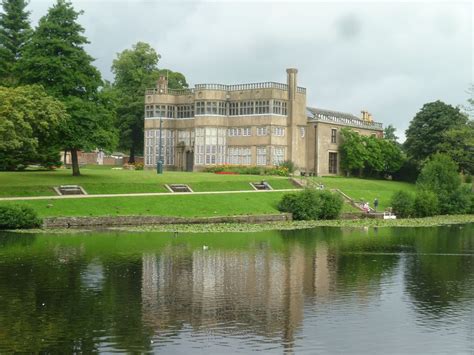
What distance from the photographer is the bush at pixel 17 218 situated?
43.4 m

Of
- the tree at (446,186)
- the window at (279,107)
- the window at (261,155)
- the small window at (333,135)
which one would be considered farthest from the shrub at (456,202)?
the window at (279,107)

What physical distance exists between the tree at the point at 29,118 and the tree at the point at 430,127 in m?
46.1

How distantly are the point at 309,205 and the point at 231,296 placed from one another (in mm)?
33711

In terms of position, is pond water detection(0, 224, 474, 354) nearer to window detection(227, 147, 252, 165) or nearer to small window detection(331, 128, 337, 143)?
window detection(227, 147, 252, 165)

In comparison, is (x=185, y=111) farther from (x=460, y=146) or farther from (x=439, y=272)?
(x=439, y=272)

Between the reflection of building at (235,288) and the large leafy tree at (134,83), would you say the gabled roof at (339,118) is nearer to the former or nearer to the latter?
the large leafy tree at (134,83)

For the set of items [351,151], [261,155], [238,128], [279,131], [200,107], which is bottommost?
[261,155]

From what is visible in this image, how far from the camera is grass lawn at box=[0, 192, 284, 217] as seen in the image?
48219 mm

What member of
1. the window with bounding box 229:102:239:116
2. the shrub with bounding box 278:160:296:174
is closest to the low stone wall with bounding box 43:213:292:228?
the shrub with bounding box 278:160:296:174

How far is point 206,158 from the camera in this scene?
82188 mm

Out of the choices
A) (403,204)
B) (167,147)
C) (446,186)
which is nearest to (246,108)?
(167,147)

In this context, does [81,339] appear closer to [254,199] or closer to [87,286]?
[87,286]

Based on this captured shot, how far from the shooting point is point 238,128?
82.0 meters

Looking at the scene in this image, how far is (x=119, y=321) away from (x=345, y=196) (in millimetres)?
48302
